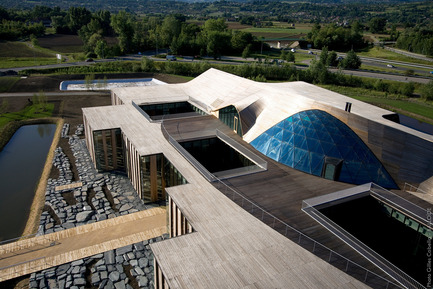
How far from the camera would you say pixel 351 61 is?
3063 inches

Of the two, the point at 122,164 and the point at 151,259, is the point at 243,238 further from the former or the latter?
the point at 122,164

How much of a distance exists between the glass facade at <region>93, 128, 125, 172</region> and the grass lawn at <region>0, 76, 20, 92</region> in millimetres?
37705

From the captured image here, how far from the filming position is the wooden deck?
16.8 metres

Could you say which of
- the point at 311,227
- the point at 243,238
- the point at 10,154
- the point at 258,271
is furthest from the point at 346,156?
the point at 10,154

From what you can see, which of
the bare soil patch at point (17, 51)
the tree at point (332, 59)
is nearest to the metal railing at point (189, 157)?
the tree at point (332, 59)

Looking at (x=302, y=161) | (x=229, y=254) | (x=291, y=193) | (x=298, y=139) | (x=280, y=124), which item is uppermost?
(x=280, y=124)

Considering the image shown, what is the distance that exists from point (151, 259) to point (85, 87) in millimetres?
50279

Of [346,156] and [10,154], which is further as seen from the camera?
[10,154]

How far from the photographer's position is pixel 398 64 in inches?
3366

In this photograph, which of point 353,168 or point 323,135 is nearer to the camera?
point 353,168

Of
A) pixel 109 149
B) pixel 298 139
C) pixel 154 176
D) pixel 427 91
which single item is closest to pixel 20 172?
pixel 109 149

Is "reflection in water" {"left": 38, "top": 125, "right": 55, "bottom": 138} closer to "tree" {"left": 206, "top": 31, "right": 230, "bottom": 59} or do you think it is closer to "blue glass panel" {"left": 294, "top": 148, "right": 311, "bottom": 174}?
"blue glass panel" {"left": 294, "top": 148, "right": 311, "bottom": 174}

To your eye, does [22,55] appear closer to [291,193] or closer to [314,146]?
[314,146]

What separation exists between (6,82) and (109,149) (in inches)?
1641
